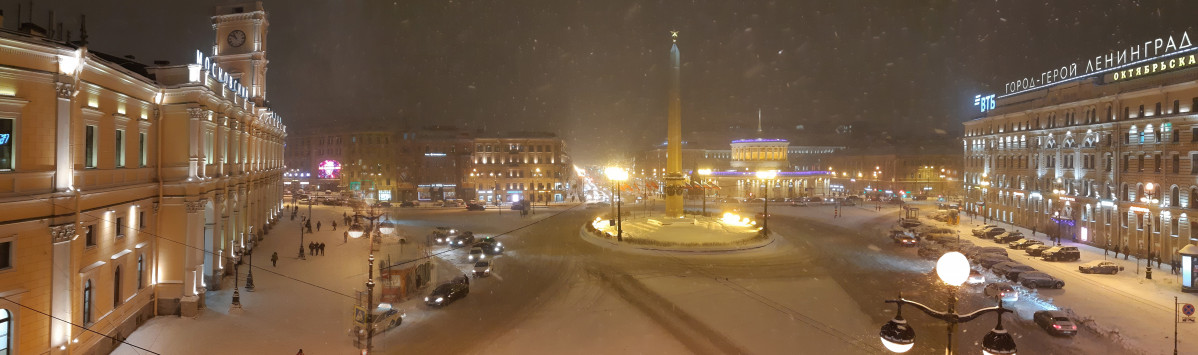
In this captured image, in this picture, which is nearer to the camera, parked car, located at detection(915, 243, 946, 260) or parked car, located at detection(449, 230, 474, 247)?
parked car, located at detection(915, 243, 946, 260)

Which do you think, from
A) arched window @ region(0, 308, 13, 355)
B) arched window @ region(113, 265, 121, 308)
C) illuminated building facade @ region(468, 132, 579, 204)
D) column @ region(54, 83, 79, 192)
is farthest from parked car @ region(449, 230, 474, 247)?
illuminated building facade @ region(468, 132, 579, 204)

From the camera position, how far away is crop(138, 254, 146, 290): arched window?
22.5m

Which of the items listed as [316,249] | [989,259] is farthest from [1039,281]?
[316,249]

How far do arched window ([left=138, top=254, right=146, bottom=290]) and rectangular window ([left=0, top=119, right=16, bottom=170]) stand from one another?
8.65 meters

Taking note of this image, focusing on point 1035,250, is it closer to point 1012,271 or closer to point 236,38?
point 1012,271

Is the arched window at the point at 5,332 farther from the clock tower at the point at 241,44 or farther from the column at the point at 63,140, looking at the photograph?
the clock tower at the point at 241,44

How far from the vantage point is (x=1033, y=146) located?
5638 centimetres

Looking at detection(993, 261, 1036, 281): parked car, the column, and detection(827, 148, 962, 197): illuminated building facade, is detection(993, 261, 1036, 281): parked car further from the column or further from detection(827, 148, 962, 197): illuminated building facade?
detection(827, 148, 962, 197): illuminated building facade

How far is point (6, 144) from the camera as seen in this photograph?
Result: 1480 centimetres

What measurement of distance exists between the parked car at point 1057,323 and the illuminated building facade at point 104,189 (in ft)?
106

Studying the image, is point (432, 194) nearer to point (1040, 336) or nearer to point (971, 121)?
point (971, 121)

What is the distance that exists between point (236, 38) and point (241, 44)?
1.90 ft

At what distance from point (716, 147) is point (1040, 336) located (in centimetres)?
11432

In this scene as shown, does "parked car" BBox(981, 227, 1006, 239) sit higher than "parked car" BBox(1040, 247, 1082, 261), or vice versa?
"parked car" BBox(981, 227, 1006, 239)
